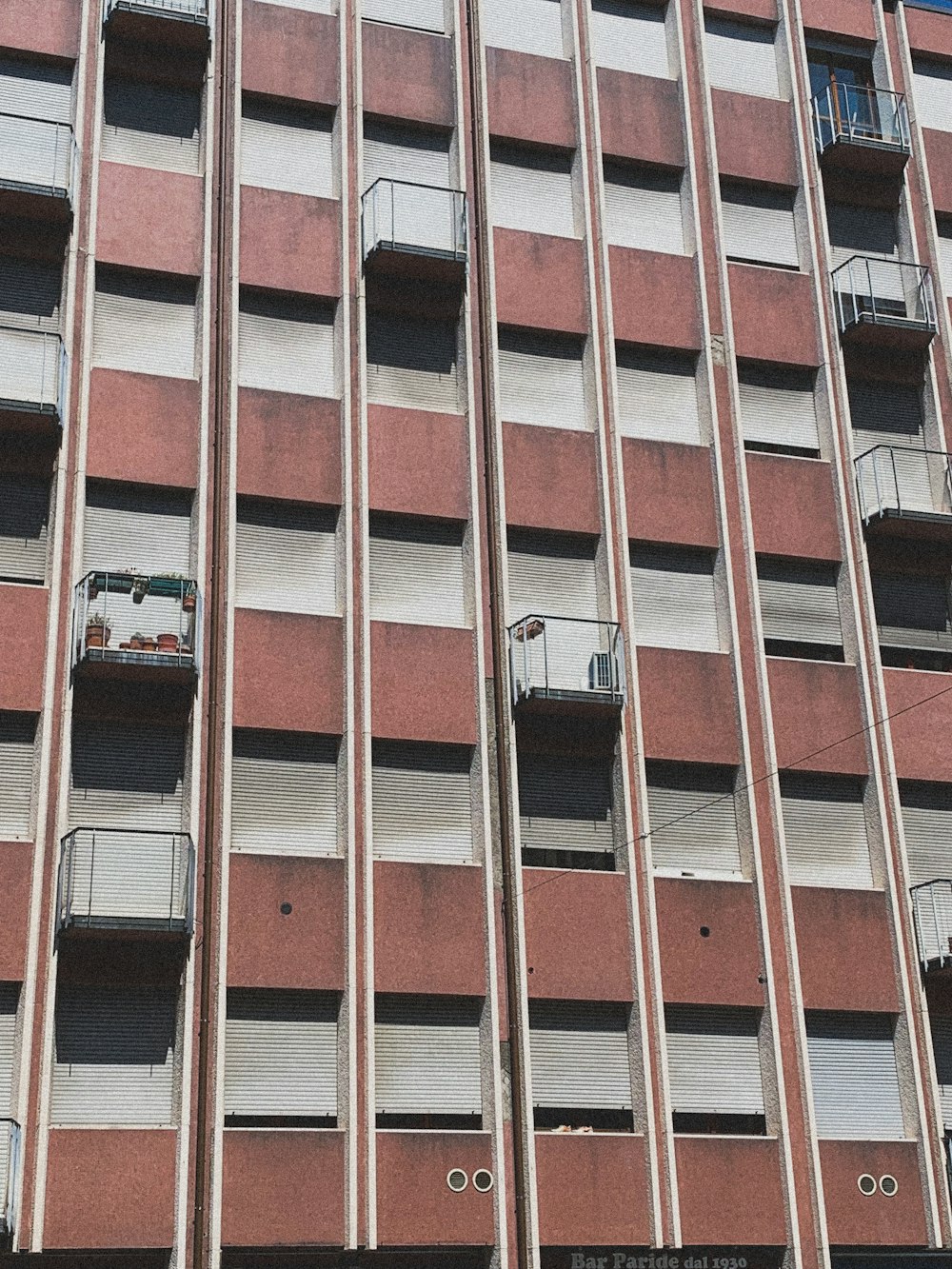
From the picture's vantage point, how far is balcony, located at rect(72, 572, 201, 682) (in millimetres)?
27016

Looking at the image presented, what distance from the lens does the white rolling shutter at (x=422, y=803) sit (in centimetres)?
2808

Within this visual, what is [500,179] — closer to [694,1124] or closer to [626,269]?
[626,269]

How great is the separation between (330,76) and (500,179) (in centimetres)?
390

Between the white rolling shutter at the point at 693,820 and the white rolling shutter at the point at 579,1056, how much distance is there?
2867mm

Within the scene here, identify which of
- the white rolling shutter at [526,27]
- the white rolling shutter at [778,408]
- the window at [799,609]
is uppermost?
the white rolling shutter at [526,27]

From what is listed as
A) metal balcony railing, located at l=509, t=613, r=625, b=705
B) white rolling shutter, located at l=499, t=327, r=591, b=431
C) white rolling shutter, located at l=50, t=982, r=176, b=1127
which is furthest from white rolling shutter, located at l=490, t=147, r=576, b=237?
white rolling shutter, located at l=50, t=982, r=176, b=1127

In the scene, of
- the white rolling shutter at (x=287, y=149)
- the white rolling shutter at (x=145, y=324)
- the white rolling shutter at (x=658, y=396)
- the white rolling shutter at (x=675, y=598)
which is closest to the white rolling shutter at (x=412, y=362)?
the white rolling shutter at (x=287, y=149)

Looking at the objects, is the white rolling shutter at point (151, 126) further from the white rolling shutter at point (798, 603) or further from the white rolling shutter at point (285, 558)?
the white rolling shutter at point (798, 603)

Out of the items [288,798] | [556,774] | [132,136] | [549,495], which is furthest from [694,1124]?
[132,136]

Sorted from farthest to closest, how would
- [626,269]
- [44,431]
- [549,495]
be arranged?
[626,269]
[549,495]
[44,431]

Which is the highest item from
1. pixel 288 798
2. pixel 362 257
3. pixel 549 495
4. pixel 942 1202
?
pixel 362 257

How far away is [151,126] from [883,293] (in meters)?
15.1

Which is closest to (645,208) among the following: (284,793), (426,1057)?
(284,793)

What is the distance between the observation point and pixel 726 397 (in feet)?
107
